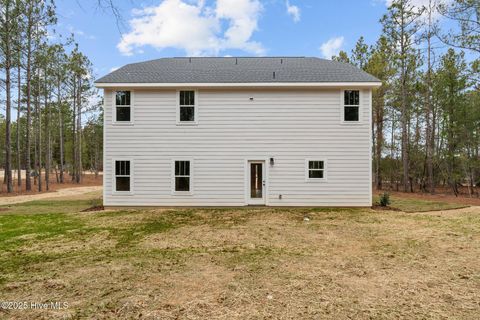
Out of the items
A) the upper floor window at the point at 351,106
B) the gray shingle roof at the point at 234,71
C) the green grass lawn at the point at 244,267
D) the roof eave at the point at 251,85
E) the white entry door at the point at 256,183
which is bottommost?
the green grass lawn at the point at 244,267

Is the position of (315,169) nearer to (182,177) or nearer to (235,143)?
(235,143)

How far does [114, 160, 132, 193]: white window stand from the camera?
34.5 ft

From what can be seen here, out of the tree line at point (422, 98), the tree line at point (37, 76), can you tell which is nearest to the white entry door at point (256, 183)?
the tree line at point (37, 76)

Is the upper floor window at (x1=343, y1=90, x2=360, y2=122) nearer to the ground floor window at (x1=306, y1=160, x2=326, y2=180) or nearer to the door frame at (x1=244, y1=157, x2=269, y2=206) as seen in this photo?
the ground floor window at (x1=306, y1=160, x2=326, y2=180)

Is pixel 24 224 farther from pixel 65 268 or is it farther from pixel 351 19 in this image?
pixel 351 19

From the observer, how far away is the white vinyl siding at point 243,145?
413 inches

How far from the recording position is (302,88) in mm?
10492

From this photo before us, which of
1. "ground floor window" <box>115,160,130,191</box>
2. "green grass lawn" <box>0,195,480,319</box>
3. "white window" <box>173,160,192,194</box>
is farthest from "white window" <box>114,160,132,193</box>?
"green grass lawn" <box>0,195,480,319</box>

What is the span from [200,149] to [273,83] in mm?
3873

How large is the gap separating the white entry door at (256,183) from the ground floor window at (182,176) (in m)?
2.47

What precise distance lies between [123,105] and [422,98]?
19.2m

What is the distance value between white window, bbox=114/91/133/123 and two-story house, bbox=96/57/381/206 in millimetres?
40

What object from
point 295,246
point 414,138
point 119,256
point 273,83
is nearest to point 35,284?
point 119,256

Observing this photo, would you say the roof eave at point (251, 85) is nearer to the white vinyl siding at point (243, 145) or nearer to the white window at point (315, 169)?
the white vinyl siding at point (243, 145)
